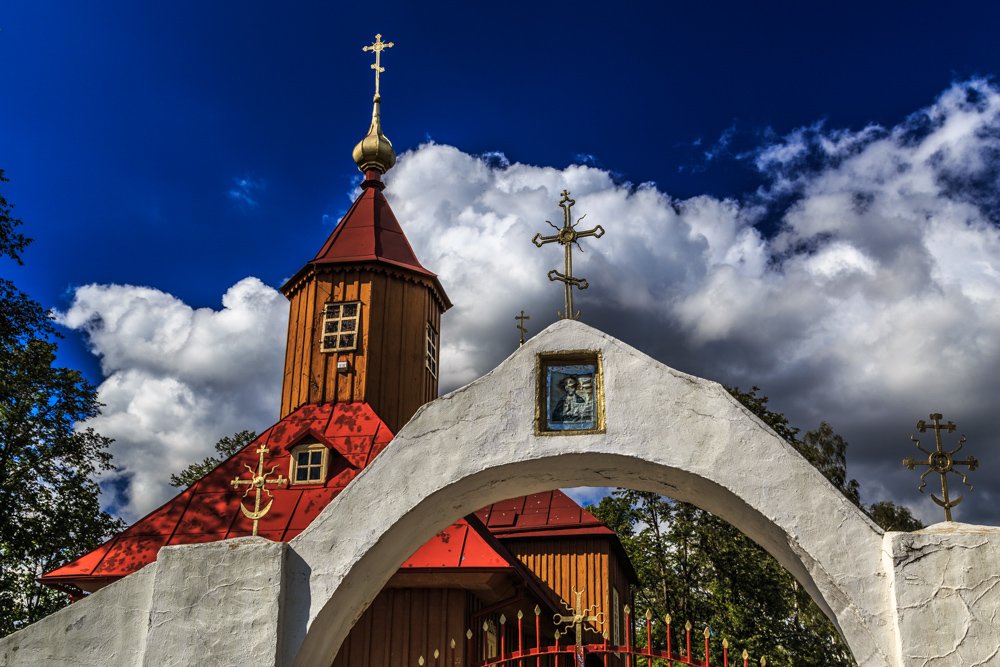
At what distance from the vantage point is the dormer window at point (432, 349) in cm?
1485

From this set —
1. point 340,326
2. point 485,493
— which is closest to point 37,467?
point 340,326

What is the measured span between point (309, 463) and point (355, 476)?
4119 millimetres

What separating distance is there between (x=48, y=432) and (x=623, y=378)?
15.6 meters

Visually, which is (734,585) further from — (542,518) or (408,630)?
(408,630)

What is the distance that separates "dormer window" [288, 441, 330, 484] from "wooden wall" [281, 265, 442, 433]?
1.77m

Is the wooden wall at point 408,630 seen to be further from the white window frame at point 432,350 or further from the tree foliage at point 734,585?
the tree foliage at point 734,585

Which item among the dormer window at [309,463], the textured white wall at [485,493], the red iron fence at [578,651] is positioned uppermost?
the dormer window at [309,463]

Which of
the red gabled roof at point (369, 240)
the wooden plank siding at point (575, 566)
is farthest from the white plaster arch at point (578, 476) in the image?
the wooden plank siding at point (575, 566)

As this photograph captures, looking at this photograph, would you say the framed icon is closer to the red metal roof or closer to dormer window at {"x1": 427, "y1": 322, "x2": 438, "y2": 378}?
the red metal roof

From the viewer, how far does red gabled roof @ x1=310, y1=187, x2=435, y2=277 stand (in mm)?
14328

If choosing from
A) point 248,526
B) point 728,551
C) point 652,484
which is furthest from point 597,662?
point 652,484

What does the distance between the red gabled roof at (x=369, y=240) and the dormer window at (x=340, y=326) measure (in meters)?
0.82

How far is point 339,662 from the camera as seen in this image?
977 cm

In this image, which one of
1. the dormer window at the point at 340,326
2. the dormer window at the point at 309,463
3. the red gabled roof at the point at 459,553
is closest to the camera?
the red gabled roof at the point at 459,553
